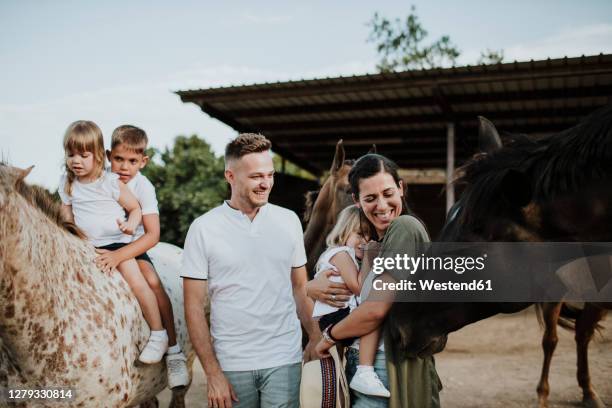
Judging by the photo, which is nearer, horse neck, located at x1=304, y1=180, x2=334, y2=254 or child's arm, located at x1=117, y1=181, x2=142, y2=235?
child's arm, located at x1=117, y1=181, x2=142, y2=235

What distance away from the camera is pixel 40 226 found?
7.00ft

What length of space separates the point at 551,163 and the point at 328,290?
41.1 inches

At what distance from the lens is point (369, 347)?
1.95 m

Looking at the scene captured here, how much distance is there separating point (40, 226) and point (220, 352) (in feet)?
3.13

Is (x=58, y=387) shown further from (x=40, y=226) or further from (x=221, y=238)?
(x=221, y=238)

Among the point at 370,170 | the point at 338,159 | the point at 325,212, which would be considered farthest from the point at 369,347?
the point at 338,159

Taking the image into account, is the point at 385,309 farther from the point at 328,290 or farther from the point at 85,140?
the point at 85,140

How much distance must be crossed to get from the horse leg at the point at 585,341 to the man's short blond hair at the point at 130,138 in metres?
4.50

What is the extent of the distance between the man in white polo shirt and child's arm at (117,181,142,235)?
0.66 meters

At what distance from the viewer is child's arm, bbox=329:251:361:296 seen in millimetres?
2100

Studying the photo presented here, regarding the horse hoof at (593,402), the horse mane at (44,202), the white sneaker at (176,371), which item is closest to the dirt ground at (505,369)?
→ the horse hoof at (593,402)

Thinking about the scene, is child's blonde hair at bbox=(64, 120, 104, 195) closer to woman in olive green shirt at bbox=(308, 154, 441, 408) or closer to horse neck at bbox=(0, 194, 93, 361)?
horse neck at bbox=(0, 194, 93, 361)

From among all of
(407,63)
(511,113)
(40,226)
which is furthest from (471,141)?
(407,63)

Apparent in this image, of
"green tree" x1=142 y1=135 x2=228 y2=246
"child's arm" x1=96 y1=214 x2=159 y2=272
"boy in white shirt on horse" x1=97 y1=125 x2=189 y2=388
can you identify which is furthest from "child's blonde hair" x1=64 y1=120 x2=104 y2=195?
"green tree" x1=142 y1=135 x2=228 y2=246
